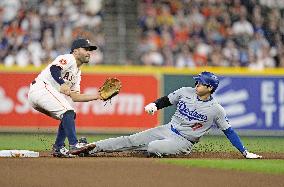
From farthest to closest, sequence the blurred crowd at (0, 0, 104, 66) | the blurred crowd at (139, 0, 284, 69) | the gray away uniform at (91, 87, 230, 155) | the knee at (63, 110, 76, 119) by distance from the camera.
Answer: the blurred crowd at (139, 0, 284, 69), the blurred crowd at (0, 0, 104, 66), the gray away uniform at (91, 87, 230, 155), the knee at (63, 110, 76, 119)

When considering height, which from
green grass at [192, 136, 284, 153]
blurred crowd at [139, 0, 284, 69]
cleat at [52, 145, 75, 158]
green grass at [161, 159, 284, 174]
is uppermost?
blurred crowd at [139, 0, 284, 69]

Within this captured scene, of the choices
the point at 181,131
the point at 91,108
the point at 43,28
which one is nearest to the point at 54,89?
the point at 181,131

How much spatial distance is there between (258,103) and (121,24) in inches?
169

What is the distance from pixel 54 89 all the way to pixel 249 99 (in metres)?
8.71

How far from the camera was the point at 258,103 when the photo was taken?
19.2m

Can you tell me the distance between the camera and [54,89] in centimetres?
1143

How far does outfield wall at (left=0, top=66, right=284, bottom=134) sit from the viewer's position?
1859cm

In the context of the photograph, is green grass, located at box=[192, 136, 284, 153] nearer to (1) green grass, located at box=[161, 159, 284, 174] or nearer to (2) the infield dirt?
(1) green grass, located at box=[161, 159, 284, 174]

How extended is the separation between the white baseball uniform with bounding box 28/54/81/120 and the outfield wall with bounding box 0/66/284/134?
23.0ft

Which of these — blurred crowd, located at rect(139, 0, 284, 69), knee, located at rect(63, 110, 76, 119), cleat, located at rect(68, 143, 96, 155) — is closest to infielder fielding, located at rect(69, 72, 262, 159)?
cleat, located at rect(68, 143, 96, 155)

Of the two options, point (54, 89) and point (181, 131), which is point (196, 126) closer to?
point (181, 131)

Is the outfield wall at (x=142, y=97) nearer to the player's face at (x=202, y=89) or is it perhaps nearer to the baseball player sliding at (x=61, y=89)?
the baseball player sliding at (x=61, y=89)

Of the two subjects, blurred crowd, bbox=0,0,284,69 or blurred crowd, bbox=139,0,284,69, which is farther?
blurred crowd, bbox=139,0,284,69

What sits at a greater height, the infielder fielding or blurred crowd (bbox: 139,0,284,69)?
blurred crowd (bbox: 139,0,284,69)
